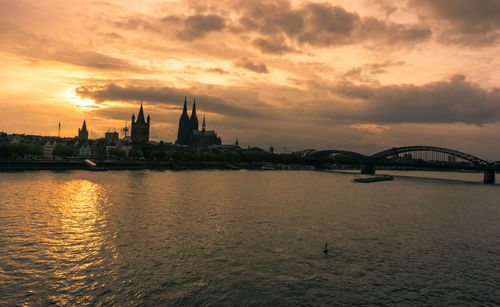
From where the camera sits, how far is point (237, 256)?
2309 cm

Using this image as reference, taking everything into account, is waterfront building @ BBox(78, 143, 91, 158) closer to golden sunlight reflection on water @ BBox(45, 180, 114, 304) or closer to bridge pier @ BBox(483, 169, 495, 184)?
golden sunlight reflection on water @ BBox(45, 180, 114, 304)

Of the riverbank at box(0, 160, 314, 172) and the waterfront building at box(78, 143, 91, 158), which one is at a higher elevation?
the waterfront building at box(78, 143, 91, 158)

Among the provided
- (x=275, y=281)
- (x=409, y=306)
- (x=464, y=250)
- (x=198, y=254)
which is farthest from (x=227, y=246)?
(x=464, y=250)

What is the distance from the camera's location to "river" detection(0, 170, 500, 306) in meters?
17.3

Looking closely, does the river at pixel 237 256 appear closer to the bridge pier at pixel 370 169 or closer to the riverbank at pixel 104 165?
the riverbank at pixel 104 165

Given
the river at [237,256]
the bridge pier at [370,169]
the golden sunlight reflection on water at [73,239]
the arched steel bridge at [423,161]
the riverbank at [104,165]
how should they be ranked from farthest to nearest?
the bridge pier at [370,169], the arched steel bridge at [423,161], the riverbank at [104,165], the golden sunlight reflection on water at [73,239], the river at [237,256]

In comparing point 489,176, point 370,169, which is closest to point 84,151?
point 370,169

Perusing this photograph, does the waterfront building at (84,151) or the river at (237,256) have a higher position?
the waterfront building at (84,151)

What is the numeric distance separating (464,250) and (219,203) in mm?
30876

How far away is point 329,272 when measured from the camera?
20.8 metres

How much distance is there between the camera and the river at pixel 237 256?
1727cm

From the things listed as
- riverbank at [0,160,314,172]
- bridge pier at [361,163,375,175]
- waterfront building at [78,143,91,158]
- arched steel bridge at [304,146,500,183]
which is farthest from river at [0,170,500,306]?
waterfront building at [78,143,91,158]

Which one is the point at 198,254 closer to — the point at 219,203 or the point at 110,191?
the point at 219,203

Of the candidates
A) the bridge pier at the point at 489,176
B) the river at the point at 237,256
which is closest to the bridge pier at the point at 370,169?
the bridge pier at the point at 489,176
